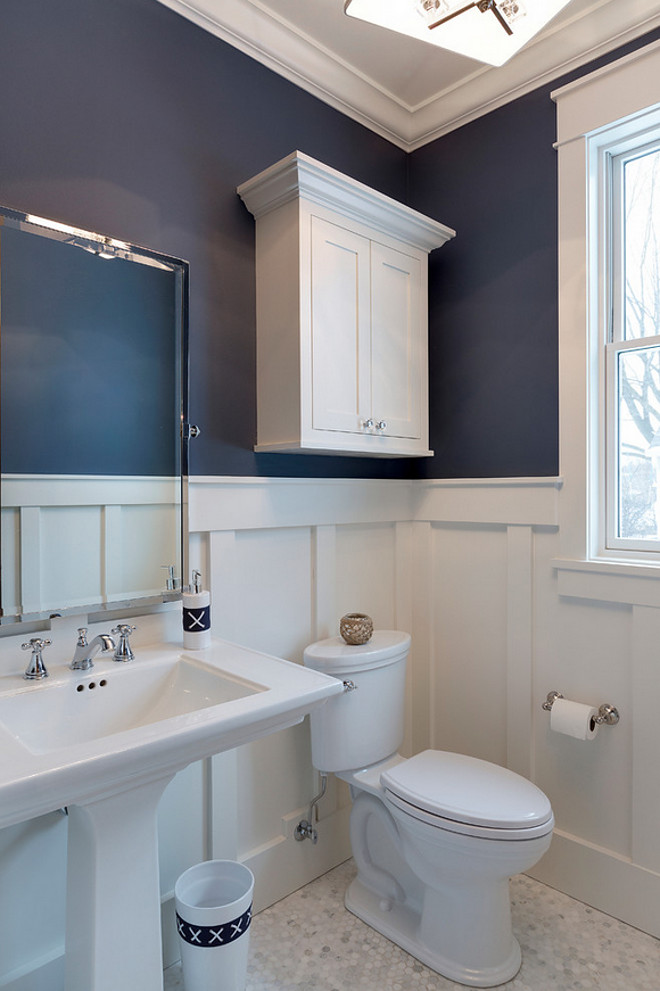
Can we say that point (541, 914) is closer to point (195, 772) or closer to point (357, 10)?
point (195, 772)

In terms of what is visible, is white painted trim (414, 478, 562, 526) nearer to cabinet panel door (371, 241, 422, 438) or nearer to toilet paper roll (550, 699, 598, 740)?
cabinet panel door (371, 241, 422, 438)

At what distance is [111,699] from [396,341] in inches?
52.8

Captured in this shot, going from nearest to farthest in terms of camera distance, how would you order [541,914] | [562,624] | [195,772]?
[195,772]
[541,914]
[562,624]

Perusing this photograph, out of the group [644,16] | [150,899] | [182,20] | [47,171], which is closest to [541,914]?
[150,899]

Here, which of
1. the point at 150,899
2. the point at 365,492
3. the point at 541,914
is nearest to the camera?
the point at 150,899

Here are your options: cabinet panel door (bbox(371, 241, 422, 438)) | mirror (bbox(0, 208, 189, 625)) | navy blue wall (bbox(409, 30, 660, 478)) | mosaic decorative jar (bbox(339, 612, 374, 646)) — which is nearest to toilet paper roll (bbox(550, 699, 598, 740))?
mosaic decorative jar (bbox(339, 612, 374, 646))

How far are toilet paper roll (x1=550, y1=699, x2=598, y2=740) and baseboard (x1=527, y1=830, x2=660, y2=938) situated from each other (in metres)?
0.36

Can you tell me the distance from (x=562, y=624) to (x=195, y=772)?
1.16 metres

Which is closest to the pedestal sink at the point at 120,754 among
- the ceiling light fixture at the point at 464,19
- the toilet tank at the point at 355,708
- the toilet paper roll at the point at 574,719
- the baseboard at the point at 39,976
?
the baseboard at the point at 39,976

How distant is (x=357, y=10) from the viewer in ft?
4.24

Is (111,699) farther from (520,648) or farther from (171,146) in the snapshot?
(171,146)

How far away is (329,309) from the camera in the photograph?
1.75 meters

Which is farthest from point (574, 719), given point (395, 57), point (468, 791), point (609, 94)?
point (395, 57)

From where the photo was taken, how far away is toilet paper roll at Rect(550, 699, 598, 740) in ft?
5.72
